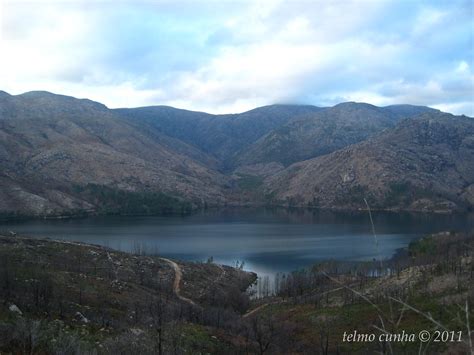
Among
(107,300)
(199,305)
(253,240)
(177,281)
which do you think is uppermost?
(107,300)

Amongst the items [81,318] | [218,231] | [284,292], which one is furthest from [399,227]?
[81,318]

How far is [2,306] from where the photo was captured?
3559 cm

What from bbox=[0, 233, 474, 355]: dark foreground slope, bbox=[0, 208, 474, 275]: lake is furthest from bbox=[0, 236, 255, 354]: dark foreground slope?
bbox=[0, 208, 474, 275]: lake

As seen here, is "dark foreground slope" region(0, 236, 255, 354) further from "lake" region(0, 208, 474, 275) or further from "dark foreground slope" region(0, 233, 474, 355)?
"lake" region(0, 208, 474, 275)

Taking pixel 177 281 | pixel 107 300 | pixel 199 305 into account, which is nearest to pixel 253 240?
pixel 177 281

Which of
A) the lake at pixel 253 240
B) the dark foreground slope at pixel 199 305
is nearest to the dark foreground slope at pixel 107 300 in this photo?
the dark foreground slope at pixel 199 305

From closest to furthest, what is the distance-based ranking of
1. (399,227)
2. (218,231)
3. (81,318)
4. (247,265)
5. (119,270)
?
(81,318) → (119,270) → (247,265) → (218,231) → (399,227)

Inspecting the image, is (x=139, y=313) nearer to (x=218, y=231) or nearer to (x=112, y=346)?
(x=112, y=346)

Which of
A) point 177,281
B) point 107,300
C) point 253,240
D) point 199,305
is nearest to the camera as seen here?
point 107,300

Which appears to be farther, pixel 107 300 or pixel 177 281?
pixel 177 281

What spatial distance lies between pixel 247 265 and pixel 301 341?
217 feet

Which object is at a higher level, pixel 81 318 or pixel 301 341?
pixel 81 318

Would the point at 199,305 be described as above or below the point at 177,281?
below

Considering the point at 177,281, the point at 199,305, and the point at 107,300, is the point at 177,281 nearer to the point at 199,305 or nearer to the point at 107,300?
the point at 199,305
